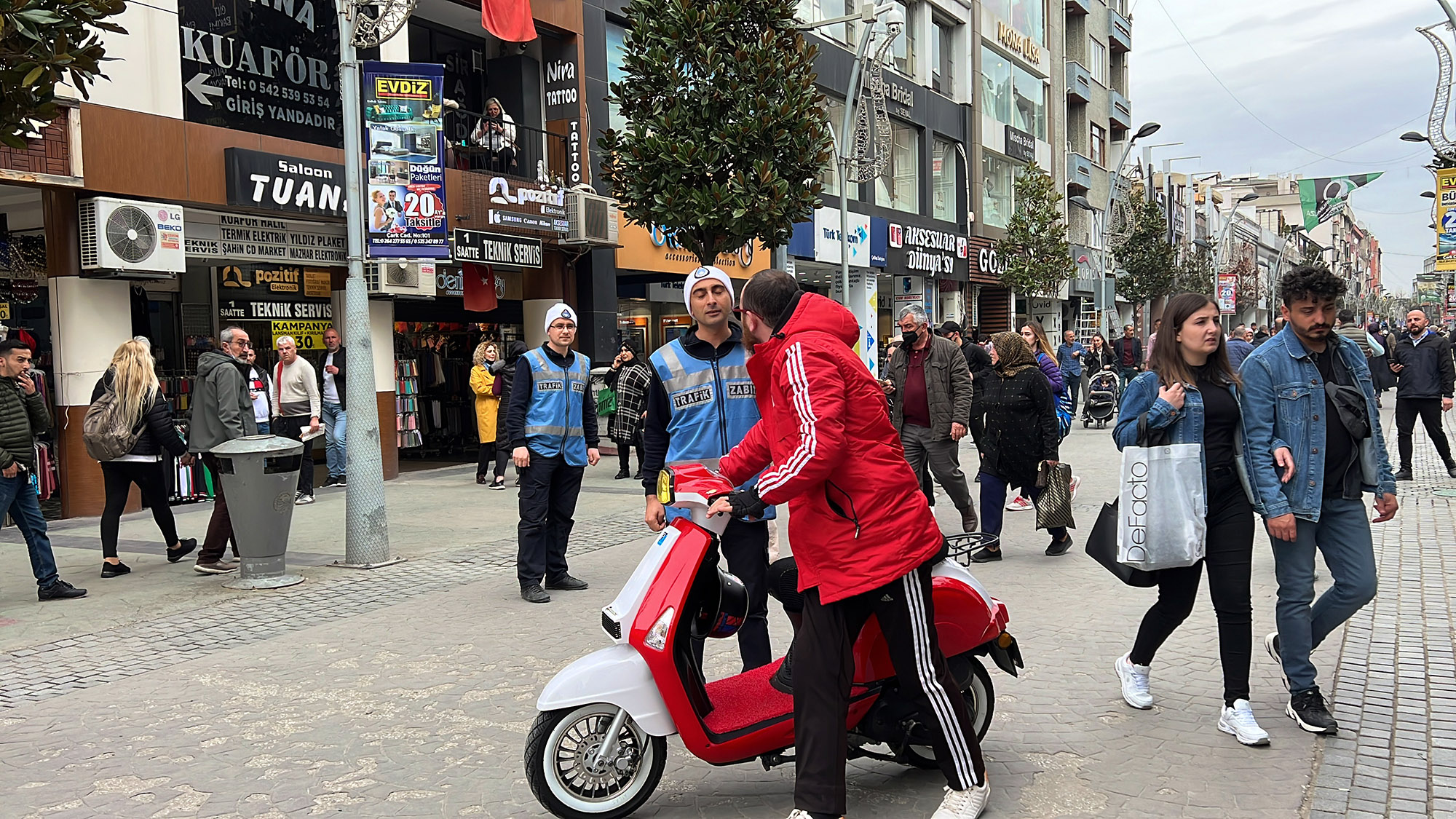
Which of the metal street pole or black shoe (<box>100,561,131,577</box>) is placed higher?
the metal street pole

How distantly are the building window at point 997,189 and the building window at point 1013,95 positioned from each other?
1.38m

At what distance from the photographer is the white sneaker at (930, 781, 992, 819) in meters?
3.72

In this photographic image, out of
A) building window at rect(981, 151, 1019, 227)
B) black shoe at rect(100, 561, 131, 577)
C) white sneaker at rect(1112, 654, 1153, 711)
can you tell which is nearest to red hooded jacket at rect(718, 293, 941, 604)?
white sneaker at rect(1112, 654, 1153, 711)

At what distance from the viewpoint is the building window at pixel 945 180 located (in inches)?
1291

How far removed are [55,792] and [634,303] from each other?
17.4m

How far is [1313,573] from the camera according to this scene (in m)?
4.59

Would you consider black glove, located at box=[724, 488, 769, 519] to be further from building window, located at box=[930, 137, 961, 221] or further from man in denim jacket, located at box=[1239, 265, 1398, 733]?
building window, located at box=[930, 137, 961, 221]

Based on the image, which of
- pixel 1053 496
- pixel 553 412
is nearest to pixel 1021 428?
pixel 1053 496

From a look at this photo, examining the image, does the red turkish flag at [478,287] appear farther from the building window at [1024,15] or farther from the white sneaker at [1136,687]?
the building window at [1024,15]

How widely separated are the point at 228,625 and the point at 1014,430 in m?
5.53

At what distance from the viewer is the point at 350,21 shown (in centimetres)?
902

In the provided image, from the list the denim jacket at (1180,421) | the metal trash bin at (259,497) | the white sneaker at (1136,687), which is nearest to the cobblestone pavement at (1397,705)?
the white sneaker at (1136,687)

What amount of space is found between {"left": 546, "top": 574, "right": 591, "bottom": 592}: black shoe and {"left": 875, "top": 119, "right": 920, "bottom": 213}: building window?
75.1 ft

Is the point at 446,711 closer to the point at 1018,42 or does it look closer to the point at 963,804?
the point at 963,804
